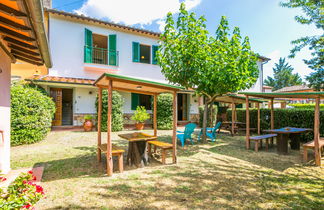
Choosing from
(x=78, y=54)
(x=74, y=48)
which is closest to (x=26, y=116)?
(x=78, y=54)

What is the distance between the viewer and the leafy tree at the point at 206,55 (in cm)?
661

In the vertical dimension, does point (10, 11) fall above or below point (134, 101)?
above

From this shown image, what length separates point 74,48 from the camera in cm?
1158

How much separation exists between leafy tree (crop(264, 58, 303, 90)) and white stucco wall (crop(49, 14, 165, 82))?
59987 mm

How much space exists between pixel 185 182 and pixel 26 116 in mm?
6728

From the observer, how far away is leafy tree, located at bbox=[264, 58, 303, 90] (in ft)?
182

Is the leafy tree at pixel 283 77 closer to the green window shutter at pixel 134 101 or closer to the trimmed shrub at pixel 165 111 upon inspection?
the trimmed shrub at pixel 165 111

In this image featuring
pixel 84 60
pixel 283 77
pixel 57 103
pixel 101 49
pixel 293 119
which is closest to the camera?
pixel 293 119

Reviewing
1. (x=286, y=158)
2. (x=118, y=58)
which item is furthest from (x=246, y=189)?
(x=118, y=58)

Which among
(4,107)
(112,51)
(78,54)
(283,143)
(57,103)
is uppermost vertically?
(112,51)

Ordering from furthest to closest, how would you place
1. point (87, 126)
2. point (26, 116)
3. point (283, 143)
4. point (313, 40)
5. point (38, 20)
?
point (313, 40) < point (87, 126) < point (26, 116) < point (283, 143) < point (38, 20)

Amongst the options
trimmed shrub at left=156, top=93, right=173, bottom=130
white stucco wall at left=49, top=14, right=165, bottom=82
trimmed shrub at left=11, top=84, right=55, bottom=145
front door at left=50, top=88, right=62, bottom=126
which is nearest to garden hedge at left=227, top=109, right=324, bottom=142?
trimmed shrub at left=156, top=93, right=173, bottom=130

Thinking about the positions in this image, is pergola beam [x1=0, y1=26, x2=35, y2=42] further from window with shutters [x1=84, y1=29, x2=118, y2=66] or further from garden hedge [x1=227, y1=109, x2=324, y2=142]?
garden hedge [x1=227, y1=109, x2=324, y2=142]

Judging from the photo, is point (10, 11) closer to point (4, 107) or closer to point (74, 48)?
point (4, 107)
